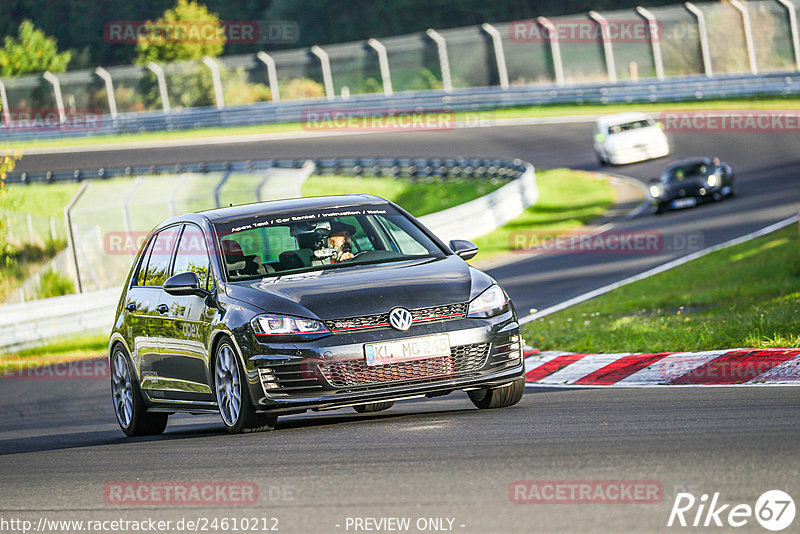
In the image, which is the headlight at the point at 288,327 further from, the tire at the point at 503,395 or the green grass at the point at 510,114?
the green grass at the point at 510,114

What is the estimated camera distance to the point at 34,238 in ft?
96.7

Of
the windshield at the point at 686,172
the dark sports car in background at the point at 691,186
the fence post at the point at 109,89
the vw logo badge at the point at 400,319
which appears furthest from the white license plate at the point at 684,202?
the fence post at the point at 109,89

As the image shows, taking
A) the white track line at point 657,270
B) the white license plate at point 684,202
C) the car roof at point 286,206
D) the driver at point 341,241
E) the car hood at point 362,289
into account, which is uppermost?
the car roof at point 286,206

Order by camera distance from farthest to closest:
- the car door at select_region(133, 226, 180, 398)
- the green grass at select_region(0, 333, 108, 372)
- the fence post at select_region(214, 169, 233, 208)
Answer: the fence post at select_region(214, 169, 233, 208) → the green grass at select_region(0, 333, 108, 372) → the car door at select_region(133, 226, 180, 398)

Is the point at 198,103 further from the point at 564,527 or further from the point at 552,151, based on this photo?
the point at 564,527

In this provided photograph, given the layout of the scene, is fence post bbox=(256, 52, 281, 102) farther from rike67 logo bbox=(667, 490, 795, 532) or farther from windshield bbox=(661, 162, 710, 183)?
rike67 logo bbox=(667, 490, 795, 532)

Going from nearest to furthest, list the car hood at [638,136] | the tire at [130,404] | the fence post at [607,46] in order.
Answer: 1. the tire at [130,404]
2. the car hood at [638,136]
3. the fence post at [607,46]

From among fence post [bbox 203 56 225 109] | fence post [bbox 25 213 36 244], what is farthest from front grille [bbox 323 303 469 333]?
fence post [bbox 203 56 225 109]

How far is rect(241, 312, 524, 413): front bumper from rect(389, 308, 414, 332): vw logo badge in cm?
4

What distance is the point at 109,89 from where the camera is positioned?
2299 inches

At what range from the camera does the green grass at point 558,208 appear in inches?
1090

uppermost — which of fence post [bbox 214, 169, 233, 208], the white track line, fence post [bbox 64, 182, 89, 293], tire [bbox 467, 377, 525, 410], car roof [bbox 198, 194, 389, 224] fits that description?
car roof [bbox 198, 194, 389, 224]

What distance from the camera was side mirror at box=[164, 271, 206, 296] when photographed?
874 centimetres

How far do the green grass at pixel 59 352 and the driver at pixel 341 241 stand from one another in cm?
941
